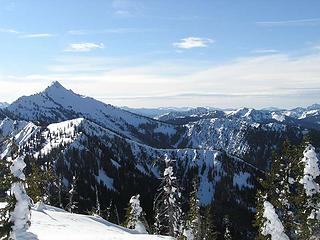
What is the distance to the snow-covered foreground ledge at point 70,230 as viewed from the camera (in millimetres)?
35562

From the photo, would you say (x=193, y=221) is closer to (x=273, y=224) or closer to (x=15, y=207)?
(x=273, y=224)

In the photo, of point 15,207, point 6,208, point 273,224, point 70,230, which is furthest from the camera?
point 70,230

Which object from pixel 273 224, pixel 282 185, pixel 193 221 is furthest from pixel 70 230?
pixel 193 221

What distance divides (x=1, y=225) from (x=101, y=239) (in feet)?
34.7

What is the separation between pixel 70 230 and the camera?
133 feet

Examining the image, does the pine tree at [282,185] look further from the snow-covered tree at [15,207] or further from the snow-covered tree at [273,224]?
the snow-covered tree at [15,207]

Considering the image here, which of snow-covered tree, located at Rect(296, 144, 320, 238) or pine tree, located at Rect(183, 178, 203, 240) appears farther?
pine tree, located at Rect(183, 178, 203, 240)

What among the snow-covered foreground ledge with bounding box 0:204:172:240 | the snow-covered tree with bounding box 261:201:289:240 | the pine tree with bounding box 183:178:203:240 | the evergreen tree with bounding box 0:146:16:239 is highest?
the evergreen tree with bounding box 0:146:16:239

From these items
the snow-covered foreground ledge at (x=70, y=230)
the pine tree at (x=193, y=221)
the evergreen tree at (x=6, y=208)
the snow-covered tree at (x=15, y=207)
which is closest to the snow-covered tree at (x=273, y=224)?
the snow-covered foreground ledge at (x=70, y=230)

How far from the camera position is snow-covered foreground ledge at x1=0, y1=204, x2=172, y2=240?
3556 cm

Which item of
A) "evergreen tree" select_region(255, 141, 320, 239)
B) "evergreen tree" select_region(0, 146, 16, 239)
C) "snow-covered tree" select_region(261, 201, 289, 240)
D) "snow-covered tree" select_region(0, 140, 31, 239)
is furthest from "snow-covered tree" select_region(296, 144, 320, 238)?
"evergreen tree" select_region(0, 146, 16, 239)

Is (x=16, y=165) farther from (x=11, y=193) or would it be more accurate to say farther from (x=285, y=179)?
(x=285, y=179)

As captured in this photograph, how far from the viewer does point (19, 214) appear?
82.3 feet

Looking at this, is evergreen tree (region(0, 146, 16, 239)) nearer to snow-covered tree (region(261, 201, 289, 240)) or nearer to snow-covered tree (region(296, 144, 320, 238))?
snow-covered tree (region(261, 201, 289, 240))
